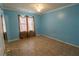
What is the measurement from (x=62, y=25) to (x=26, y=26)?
58 cm

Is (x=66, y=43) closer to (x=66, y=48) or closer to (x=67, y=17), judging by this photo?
(x=66, y=48)

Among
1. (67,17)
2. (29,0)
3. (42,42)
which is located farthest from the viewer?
(42,42)

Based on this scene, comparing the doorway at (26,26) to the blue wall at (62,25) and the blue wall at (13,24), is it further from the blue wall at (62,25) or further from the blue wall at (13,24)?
the blue wall at (62,25)

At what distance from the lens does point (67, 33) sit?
4.03 ft

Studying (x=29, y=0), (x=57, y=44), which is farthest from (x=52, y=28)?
(x=29, y=0)

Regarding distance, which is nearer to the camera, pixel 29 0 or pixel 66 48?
pixel 29 0

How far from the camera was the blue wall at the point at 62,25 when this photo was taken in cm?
118

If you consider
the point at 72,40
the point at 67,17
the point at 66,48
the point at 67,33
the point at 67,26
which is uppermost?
the point at 67,17

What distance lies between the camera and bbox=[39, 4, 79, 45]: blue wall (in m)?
1.18

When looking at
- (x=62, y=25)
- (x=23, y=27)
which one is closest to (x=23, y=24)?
(x=23, y=27)

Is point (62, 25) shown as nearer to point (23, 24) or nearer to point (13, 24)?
point (23, 24)

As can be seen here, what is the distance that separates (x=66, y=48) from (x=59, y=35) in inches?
9.8

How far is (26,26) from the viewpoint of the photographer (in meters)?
1.18

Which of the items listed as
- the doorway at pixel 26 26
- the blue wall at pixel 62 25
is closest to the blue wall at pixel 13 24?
the doorway at pixel 26 26
